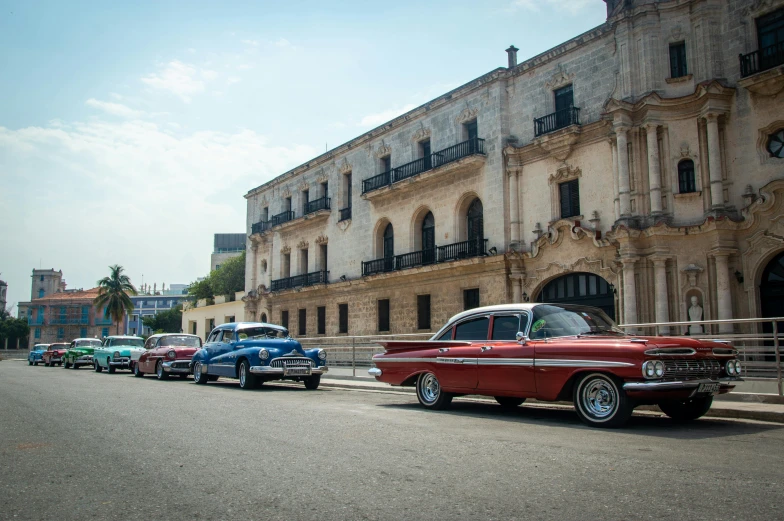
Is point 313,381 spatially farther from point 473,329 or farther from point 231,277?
point 231,277

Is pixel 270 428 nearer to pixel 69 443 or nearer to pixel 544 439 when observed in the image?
pixel 69 443

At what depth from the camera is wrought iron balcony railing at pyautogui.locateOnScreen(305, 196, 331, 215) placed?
115 feet

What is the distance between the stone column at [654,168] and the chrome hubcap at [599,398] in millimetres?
12240

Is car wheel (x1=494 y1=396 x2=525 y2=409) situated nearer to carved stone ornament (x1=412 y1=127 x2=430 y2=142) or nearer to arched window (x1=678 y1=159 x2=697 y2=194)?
arched window (x1=678 y1=159 x2=697 y2=194)

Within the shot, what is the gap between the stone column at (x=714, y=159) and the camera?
58.5 ft

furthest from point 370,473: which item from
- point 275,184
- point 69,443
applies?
point 275,184

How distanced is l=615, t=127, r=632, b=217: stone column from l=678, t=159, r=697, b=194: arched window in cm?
147

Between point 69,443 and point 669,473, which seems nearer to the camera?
point 669,473

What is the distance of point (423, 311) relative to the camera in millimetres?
28031

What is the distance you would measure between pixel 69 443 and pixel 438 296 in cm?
2035

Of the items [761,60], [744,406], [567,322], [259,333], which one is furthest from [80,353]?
[761,60]

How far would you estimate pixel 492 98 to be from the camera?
24562 millimetres

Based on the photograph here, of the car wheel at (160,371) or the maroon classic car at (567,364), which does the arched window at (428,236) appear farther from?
the maroon classic car at (567,364)

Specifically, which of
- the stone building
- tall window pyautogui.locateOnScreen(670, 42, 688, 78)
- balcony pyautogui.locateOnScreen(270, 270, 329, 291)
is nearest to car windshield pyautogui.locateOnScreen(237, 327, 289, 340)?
the stone building
